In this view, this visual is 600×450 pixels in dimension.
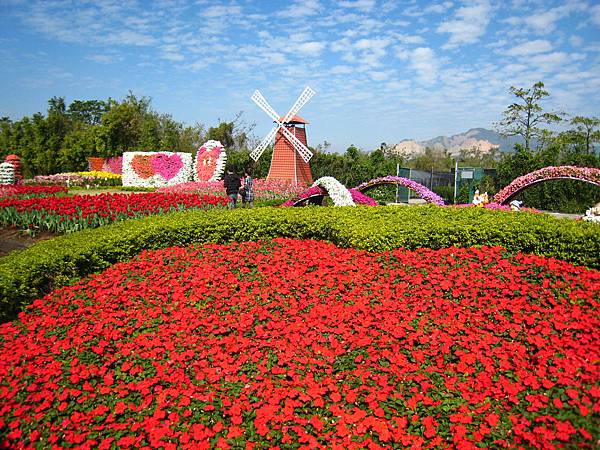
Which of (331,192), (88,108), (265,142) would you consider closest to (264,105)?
(265,142)

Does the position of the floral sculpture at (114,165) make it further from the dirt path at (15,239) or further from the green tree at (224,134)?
the dirt path at (15,239)

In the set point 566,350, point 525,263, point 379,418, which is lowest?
point 379,418

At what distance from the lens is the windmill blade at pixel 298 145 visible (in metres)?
24.1

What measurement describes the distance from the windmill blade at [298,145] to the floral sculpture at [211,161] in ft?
11.5

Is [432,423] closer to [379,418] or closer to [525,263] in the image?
[379,418]

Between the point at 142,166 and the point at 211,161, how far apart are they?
5173 millimetres

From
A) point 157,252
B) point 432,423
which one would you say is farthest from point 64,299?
point 432,423

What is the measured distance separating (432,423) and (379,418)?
406mm

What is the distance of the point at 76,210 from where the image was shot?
9.74 meters

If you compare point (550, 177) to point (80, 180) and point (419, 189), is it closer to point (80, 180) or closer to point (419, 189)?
point (419, 189)

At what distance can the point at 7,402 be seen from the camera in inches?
147

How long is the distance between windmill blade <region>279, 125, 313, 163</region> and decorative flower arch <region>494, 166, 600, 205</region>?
11813mm

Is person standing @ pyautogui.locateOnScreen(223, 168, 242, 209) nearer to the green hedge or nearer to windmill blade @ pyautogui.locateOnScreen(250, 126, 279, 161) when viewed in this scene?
the green hedge

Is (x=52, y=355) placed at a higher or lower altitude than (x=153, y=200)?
lower
